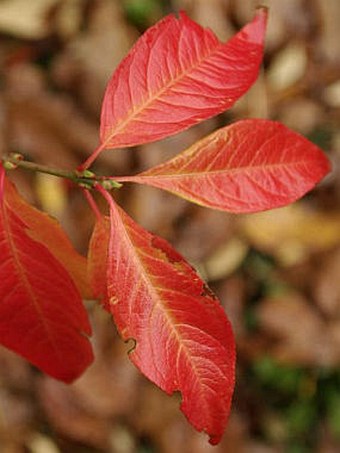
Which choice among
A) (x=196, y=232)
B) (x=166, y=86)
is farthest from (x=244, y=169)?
(x=196, y=232)

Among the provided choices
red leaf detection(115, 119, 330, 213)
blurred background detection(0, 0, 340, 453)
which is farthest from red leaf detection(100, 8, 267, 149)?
blurred background detection(0, 0, 340, 453)

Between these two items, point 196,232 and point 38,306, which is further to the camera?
point 196,232

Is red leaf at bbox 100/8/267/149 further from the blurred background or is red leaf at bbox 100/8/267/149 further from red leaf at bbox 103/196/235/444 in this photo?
the blurred background

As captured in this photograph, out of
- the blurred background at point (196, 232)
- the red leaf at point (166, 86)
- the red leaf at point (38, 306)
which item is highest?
the red leaf at point (166, 86)

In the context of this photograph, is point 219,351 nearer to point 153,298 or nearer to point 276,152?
point 153,298

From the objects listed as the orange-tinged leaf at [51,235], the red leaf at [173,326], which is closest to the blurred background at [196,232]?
the orange-tinged leaf at [51,235]

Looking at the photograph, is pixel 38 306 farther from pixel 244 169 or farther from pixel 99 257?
pixel 244 169

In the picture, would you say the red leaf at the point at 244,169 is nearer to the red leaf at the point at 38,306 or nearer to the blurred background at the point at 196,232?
the red leaf at the point at 38,306
